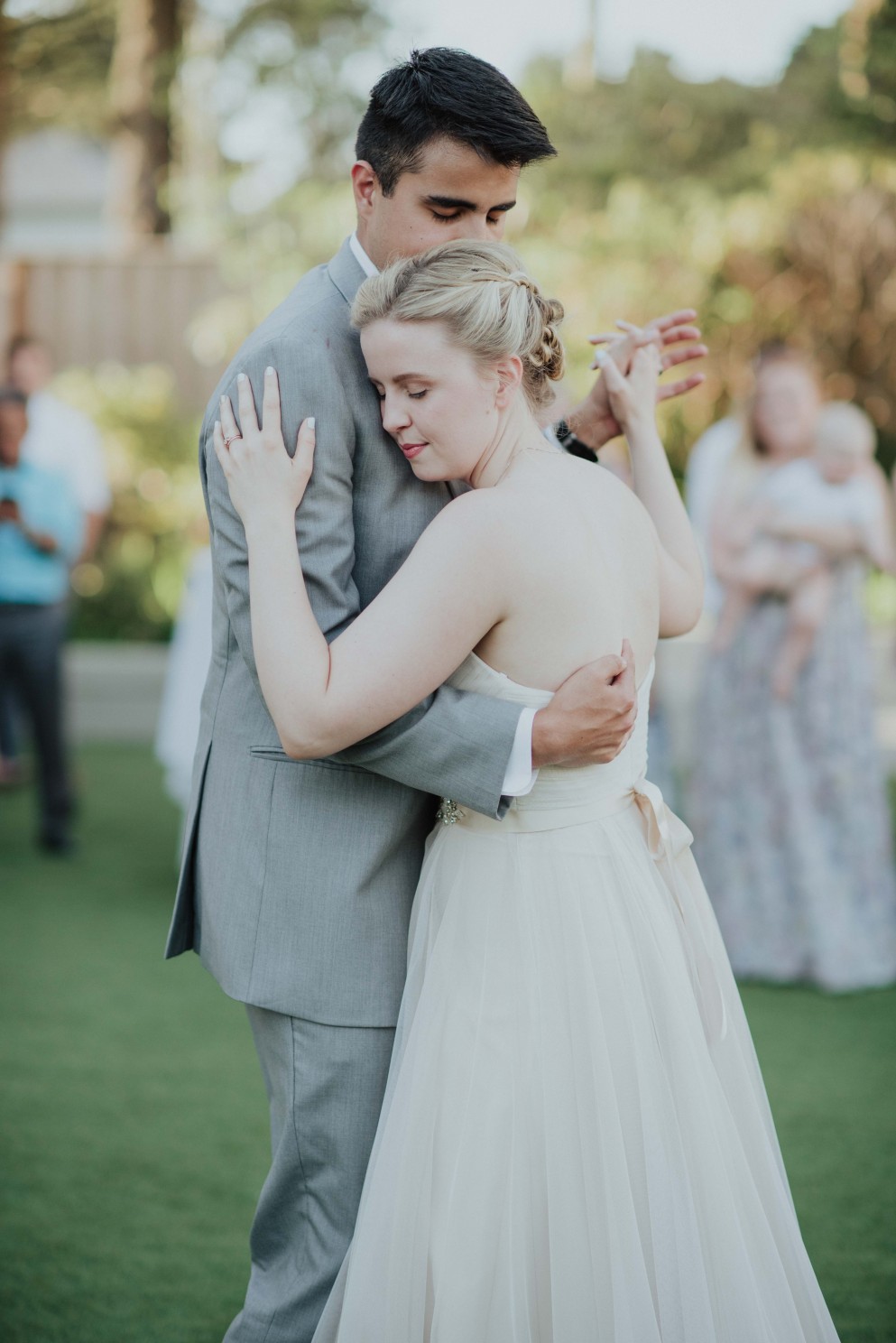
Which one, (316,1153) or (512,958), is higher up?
(512,958)

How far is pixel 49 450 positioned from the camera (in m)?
7.57

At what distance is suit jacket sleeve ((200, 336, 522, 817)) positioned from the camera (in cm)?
196

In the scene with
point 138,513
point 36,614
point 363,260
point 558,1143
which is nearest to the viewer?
point 558,1143

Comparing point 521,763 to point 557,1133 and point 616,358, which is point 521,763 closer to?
point 557,1133

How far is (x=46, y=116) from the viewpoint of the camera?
1877 centimetres

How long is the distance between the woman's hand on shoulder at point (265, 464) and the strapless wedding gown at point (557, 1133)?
372mm

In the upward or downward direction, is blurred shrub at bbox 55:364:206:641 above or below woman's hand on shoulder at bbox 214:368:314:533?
below

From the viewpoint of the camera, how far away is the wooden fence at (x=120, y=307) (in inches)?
439

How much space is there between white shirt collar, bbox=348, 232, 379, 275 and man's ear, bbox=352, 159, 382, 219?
0.16ft

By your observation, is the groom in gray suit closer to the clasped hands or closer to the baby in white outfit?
the clasped hands

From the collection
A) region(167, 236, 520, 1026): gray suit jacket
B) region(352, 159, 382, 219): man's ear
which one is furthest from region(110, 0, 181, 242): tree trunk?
region(167, 236, 520, 1026): gray suit jacket

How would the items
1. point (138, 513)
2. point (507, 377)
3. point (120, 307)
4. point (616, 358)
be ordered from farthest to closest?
point (120, 307)
point (138, 513)
point (616, 358)
point (507, 377)

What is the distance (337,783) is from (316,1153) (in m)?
0.56

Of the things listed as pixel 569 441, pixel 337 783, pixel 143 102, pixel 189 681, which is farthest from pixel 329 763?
pixel 143 102
